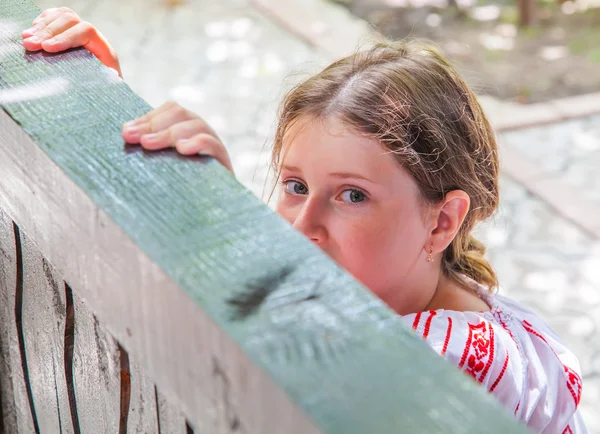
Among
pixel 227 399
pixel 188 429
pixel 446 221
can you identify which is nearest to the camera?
pixel 227 399

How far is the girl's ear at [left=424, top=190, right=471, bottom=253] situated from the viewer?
216cm

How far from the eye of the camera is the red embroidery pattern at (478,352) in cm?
183

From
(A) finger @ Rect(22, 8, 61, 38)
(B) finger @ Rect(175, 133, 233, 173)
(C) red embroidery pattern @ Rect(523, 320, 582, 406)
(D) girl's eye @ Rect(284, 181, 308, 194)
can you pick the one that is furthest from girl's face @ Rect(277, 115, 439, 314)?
(B) finger @ Rect(175, 133, 233, 173)

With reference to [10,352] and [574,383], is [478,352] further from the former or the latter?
[10,352]

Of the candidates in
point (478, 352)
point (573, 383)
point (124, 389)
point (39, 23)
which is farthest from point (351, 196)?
point (124, 389)

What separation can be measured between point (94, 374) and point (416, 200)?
38.7 inches

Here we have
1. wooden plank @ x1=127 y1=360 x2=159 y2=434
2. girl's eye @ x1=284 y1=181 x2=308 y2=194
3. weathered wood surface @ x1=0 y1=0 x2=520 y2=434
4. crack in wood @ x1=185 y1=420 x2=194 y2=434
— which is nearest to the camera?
weathered wood surface @ x1=0 y1=0 x2=520 y2=434

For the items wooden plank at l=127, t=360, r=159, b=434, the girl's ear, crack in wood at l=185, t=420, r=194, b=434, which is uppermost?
crack in wood at l=185, t=420, r=194, b=434

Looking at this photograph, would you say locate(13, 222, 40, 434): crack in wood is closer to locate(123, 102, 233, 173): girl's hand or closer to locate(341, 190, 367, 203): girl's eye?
locate(123, 102, 233, 173): girl's hand

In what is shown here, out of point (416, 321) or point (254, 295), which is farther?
point (416, 321)

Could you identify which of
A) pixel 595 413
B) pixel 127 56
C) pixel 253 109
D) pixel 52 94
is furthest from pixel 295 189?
pixel 127 56

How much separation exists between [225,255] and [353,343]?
179 millimetres

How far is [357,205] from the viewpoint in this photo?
1977mm

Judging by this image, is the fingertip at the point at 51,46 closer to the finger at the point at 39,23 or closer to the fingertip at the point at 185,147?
the finger at the point at 39,23
